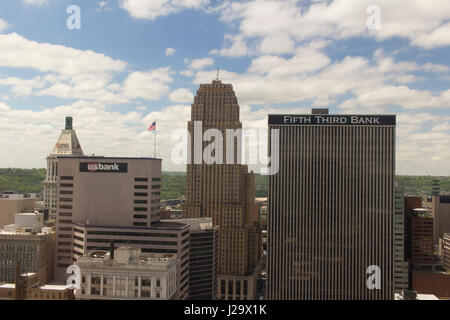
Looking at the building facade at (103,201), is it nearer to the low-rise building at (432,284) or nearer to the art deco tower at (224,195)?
the art deco tower at (224,195)

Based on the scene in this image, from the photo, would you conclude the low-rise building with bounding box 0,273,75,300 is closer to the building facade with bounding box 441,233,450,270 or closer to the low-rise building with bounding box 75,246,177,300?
the low-rise building with bounding box 75,246,177,300

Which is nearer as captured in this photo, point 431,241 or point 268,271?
point 268,271

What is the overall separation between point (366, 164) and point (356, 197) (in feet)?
30.4

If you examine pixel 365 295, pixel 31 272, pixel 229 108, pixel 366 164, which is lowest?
pixel 365 295

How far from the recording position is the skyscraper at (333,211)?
107 meters

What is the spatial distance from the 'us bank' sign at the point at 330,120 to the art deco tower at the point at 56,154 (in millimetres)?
79977

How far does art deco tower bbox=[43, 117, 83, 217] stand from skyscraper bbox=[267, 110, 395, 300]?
80.0m

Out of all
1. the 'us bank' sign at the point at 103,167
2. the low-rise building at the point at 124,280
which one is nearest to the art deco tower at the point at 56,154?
the 'us bank' sign at the point at 103,167

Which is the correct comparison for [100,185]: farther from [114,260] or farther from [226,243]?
[226,243]

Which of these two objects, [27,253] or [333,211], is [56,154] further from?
[333,211]

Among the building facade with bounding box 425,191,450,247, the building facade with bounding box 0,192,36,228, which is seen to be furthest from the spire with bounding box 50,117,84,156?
the building facade with bounding box 425,191,450,247

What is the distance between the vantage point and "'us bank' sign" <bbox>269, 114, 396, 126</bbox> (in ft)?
360
